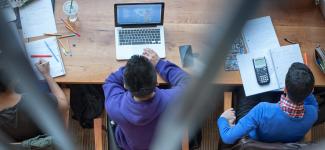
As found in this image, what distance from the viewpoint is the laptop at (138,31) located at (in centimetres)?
203

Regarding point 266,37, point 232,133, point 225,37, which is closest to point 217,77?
point 225,37

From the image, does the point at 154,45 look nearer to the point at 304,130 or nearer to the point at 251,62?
the point at 251,62

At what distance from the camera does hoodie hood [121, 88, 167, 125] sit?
161 centimetres

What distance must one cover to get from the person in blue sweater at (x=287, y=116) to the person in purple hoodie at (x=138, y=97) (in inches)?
13.0

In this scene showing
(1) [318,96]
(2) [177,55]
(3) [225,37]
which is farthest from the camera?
(1) [318,96]

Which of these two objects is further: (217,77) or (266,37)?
(266,37)

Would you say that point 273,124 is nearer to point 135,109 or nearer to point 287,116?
point 287,116

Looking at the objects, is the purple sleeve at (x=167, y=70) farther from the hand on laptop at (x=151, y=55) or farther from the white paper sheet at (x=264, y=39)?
the white paper sheet at (x=264, y=39)

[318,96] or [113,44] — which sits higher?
[113,44]

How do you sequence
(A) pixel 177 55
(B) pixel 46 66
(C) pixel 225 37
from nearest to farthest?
1. (C) pixel 225 37
2. (B) pixel 46 66
3. (A) pixel 177 55

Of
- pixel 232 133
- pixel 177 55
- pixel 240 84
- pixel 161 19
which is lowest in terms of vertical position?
pixel 232 133

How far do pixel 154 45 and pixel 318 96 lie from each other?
87 cm

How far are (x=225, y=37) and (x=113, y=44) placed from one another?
1704 millimetres

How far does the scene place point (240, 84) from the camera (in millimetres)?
2012
